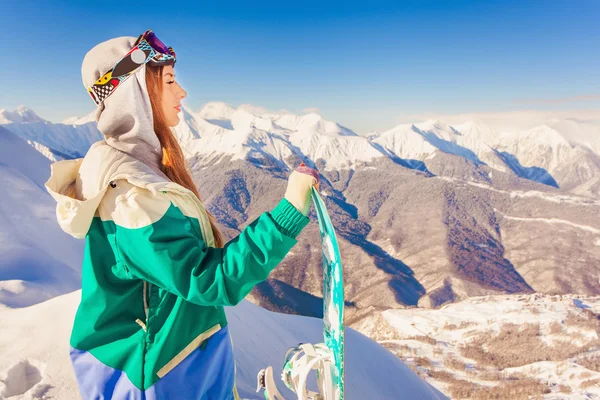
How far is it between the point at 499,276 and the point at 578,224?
6599cm

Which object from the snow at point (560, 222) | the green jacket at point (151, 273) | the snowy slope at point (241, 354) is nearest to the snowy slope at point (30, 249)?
the snowy slope at point (241, 354)

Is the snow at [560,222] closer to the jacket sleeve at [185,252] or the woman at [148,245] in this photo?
the woman at [148,245]

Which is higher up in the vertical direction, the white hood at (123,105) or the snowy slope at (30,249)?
the white hood at (123,105)

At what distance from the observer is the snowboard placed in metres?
2.05

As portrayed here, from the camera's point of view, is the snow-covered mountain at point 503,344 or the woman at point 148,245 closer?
the woman at point 148,245

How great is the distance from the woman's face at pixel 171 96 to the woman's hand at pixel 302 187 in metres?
0.77

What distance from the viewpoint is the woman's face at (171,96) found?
1983 millimetres

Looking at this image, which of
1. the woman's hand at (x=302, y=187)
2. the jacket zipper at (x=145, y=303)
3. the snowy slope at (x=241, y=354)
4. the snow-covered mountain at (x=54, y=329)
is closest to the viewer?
the woman's hand at (x=302, y=187)

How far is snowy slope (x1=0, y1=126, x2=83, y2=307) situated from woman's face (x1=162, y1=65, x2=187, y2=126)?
7398 mm

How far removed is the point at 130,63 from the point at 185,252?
95cm

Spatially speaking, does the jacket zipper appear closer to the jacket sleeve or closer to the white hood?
the jacket sleeve

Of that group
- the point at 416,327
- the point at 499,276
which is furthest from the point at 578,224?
the point at 416,327

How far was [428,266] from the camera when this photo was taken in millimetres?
145500

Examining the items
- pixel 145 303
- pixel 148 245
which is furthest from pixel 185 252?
pixel 145 303
